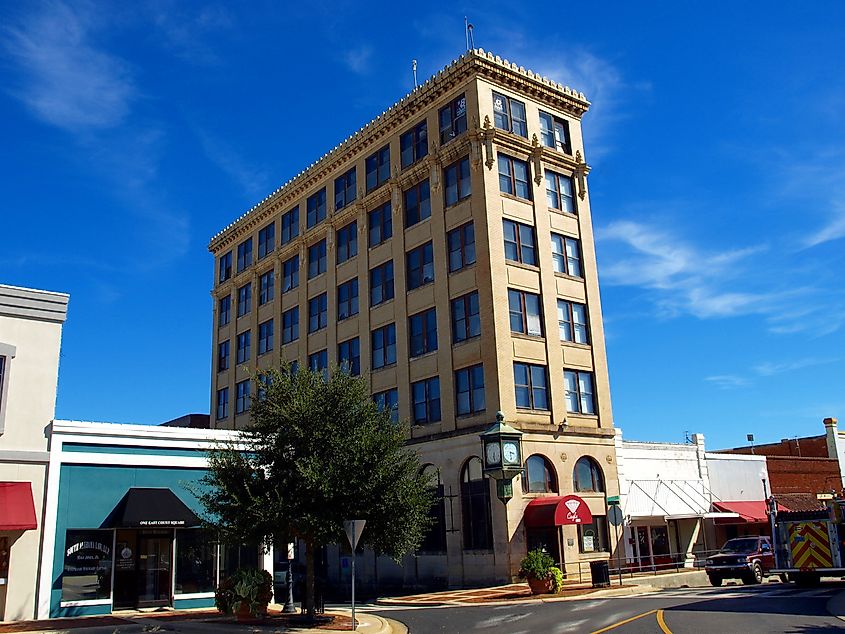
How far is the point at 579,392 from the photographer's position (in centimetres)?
3831

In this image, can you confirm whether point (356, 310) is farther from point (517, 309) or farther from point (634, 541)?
point (634, 541)

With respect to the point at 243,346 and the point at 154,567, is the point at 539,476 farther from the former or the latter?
the point at 243,346

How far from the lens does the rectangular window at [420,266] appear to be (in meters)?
40.4


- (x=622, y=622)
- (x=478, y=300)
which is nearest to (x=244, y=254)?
(x=478, y=300)

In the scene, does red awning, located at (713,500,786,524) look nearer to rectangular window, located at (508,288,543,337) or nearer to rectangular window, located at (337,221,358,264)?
rectangular window, located at (508,288,543,337)

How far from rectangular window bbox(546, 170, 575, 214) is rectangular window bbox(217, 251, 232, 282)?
2921 centimetres

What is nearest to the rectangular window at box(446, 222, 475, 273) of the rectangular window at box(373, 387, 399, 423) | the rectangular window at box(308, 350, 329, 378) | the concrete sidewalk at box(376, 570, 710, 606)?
the rectangular window at box(373, 387, 399, 423)

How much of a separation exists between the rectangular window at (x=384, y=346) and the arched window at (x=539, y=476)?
32.8 feet

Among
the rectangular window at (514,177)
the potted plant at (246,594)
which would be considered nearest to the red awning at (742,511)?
the rectangular window at (514,177)

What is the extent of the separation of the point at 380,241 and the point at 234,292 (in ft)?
63.7

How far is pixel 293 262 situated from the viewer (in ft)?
173

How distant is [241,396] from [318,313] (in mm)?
11710

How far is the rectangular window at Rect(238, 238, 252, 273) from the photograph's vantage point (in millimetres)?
58438

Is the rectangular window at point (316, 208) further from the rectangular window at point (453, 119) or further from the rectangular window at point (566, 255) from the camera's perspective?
the rectangular window at point (566, 255)
